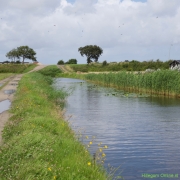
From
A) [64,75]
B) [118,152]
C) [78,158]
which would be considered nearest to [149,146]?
[118,152]

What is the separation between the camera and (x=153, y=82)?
33500 mm

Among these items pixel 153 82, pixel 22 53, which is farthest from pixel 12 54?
pixel 153 82

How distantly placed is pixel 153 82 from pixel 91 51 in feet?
319

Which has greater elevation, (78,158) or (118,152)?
(78,158)

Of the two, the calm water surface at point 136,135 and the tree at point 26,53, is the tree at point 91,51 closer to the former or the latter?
the tree at point 26,53

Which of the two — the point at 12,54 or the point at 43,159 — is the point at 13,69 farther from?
the point at 43,159

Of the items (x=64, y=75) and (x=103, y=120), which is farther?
(x=64, y=75)

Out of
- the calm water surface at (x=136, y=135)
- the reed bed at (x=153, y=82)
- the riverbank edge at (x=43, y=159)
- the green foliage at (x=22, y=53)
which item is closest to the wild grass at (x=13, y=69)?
the green foliage at (x=22, y=53)

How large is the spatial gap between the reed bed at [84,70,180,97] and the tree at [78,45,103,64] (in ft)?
275

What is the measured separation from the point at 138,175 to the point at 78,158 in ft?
8.09

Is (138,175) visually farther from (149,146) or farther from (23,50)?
(23,50)

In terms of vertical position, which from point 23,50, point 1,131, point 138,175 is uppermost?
point 23,50

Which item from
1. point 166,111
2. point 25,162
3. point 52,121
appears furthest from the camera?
point 166,111

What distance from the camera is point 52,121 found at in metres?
12.0
